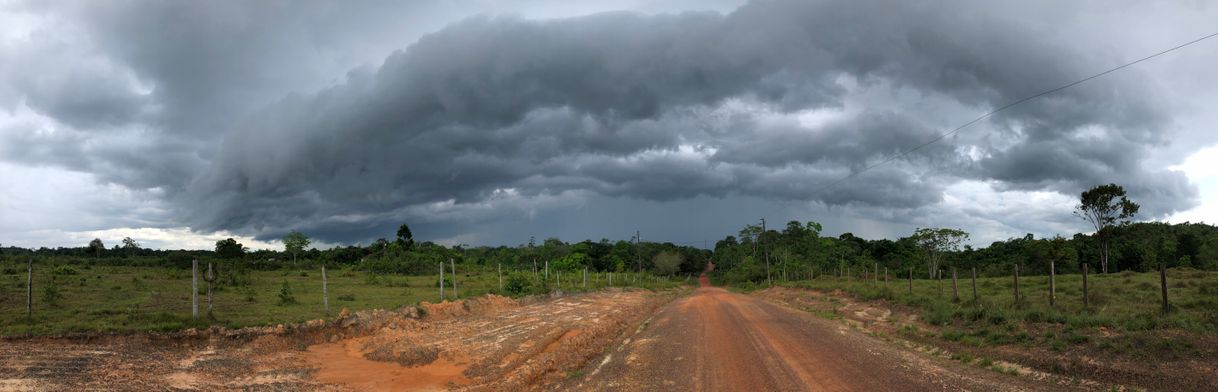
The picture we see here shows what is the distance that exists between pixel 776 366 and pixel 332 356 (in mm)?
11602

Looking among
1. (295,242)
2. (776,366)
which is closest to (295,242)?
(295,242)

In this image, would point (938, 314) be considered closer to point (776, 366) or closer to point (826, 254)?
point (776, 366)

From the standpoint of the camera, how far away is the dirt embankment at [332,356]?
11.6m

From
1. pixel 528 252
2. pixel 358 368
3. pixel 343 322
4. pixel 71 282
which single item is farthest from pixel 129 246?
pixel 358 368

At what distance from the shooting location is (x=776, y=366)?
11.5 meters

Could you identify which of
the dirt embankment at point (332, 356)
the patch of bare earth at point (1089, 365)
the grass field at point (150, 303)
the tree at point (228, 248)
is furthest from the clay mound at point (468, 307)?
the tree at point (228, 248)

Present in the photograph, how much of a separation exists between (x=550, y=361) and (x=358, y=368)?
468cm

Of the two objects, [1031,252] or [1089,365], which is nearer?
[1089,365]

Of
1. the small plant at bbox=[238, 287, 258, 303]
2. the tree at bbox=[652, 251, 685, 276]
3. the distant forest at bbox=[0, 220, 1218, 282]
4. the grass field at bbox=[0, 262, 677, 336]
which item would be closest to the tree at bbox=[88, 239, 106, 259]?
the distant forest at bbox=[0, 220, 1218, 282]

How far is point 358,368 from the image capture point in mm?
14000

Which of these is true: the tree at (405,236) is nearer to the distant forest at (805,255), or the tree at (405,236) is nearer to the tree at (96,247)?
the distant forest at (805,255)

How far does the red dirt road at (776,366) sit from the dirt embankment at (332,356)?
59.5 inches

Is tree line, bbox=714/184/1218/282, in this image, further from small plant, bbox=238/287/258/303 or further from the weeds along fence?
small plant, bbox=238/287/258/303

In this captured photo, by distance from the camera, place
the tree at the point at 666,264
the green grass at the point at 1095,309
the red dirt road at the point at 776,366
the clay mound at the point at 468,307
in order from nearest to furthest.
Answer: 1. the red dirt road at the point at 776,366
2. the green grass at the point at 1095,309
3. the clay mound at the point at 468,307
4. the tree at the point at 666,264
